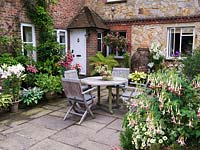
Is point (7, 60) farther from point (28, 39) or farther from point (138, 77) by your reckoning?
point (138, 77)

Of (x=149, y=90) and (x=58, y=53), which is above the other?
(x=58, y=53)

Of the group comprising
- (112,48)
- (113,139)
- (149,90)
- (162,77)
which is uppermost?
(112,48)

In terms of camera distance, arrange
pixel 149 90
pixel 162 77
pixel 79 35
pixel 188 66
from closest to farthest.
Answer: pixel 162 77 → pixel 149 90 → pixel 188 66 → pixel 79 35

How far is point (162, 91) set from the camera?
7.93ft

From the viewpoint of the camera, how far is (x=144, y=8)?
9.45m

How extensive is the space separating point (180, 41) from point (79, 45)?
4683mm

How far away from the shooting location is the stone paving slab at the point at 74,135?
3596 mm

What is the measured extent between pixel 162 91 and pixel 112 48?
26.1ft

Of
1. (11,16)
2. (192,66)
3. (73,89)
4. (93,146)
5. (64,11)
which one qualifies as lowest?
(93,146)

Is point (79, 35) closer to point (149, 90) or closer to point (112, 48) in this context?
point (112, 48)

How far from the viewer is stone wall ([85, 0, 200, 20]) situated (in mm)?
8492

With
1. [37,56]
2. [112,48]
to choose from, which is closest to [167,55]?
[112,48]

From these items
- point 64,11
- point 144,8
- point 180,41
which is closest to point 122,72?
point 180,41

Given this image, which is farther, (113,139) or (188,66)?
(188,66)
